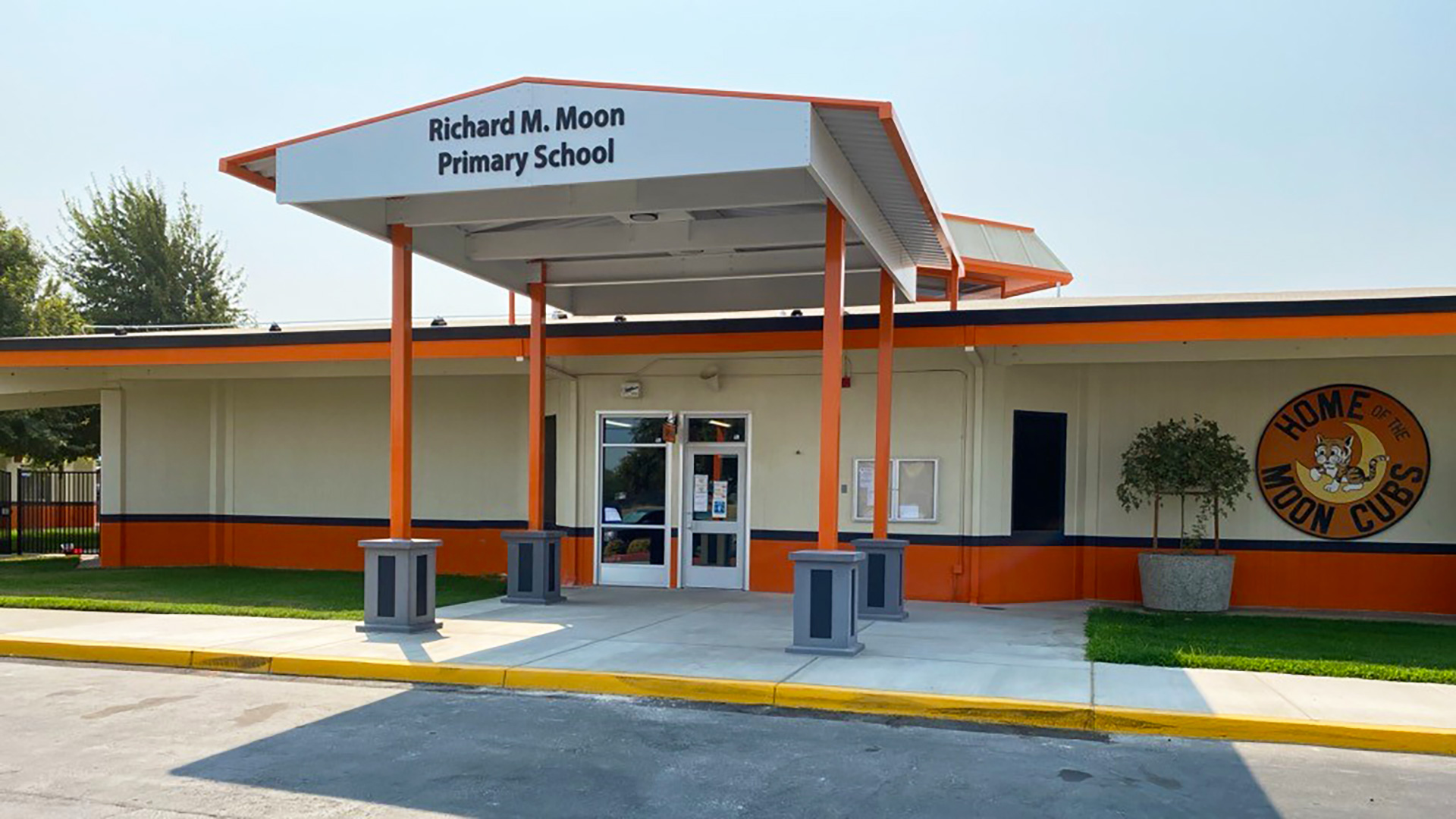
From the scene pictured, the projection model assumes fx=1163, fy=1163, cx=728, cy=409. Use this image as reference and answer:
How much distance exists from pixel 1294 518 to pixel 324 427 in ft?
48.1

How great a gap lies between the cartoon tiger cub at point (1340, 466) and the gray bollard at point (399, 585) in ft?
36.0

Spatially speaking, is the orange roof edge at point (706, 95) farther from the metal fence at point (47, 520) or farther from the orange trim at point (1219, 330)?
the metal fence at point (47, 520)

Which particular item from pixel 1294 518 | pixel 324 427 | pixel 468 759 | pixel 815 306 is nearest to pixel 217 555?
pixel 324 427

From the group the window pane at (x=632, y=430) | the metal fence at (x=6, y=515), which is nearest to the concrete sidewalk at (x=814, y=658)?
the window pane at (x=632, y=430)

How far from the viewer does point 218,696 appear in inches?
360

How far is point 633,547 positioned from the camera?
16516mm

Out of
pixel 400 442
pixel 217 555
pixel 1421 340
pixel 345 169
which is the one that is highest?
pixel 345 169

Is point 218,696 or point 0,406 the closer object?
point 218,696

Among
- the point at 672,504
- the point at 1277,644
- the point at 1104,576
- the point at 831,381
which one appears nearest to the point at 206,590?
the point at 672,504

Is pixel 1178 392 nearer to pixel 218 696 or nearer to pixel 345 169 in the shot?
pixel 345 169

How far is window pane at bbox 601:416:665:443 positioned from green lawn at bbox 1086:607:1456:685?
20.9 ft

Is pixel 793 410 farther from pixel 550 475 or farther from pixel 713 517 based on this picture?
pixel 550 475

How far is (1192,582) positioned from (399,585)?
9.29 meters

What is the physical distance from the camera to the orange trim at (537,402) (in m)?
14.1
